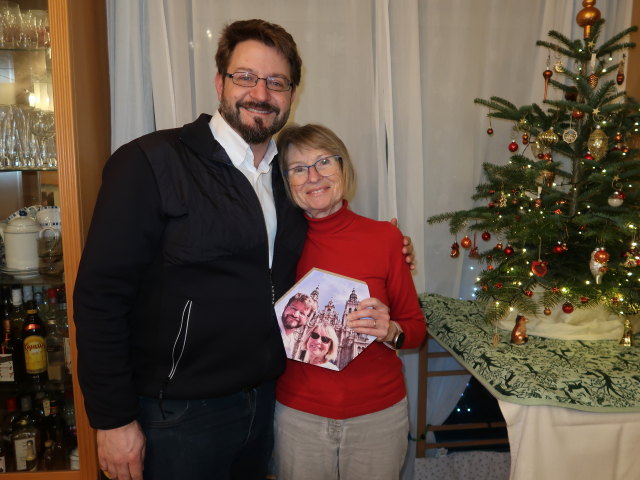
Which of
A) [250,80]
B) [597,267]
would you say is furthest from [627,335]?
[250,80]

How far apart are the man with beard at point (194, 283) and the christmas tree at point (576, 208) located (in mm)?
911

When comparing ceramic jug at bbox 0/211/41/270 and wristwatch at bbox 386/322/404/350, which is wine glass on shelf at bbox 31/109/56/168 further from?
wristwatch at bbox 386/322/404/350

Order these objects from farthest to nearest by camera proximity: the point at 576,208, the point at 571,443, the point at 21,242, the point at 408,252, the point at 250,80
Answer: the point at 21,242
the point at 576,208
the point at 408,252
the point at 571,443
the point at 250,80

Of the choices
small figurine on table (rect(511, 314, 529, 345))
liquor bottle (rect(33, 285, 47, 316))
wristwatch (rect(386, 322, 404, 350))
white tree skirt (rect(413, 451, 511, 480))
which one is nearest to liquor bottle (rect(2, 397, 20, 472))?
liquor bottle (rect(33, 285, 47, 316))

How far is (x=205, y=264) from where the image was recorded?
1332mm

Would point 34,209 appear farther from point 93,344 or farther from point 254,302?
point 254,302

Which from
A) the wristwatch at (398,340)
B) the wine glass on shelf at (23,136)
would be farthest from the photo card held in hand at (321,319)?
the wine glass on shelf at (23,136)

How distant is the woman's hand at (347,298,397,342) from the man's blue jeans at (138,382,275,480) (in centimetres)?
37

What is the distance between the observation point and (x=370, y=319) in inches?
58.0

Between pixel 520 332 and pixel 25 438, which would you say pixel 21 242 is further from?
pixel 520 332

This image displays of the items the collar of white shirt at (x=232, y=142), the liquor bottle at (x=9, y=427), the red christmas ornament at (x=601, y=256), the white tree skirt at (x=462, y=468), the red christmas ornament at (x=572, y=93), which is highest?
the red christmas ornament at (x=572, y=93)

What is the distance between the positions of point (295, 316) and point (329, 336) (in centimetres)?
13

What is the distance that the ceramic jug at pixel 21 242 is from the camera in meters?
2.02

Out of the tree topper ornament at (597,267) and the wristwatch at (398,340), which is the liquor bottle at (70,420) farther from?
the tree topper ornament at (597,267)
